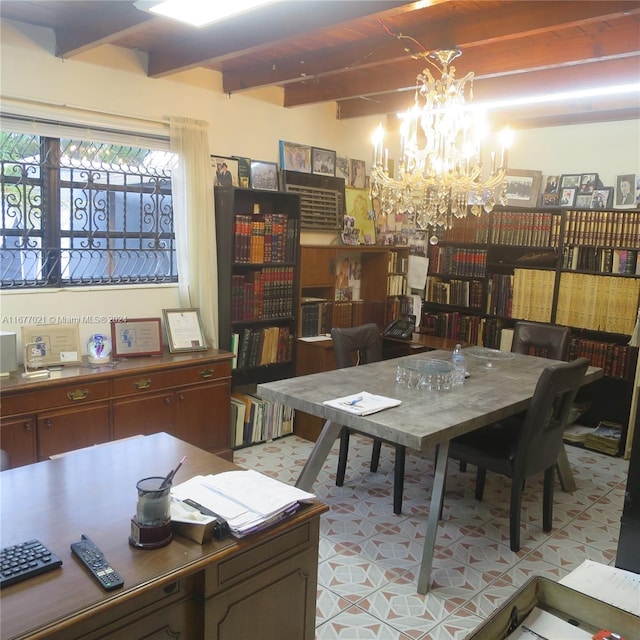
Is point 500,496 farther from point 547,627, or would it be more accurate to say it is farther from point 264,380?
point 547,627

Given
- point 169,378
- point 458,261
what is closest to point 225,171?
point 169,378

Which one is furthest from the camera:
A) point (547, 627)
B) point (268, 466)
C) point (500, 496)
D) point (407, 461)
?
point (407, 461)

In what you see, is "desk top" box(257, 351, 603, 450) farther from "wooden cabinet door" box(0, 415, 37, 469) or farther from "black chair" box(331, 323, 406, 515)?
"wooden cabinet door" box(0, 415, 37, 469)

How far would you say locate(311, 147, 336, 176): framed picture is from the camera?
186 inches

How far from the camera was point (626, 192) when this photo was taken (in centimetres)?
454

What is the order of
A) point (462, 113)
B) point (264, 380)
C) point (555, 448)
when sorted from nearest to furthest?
point (462, 113) < point (555, 448) < point (264, 380)

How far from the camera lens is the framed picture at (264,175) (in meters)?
4.27

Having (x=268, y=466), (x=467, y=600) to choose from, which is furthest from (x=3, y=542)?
(x=268, y=466)

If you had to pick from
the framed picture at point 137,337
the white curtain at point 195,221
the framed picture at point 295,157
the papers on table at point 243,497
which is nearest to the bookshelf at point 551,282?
the framed picture at point 295,157

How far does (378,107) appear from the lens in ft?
15.1

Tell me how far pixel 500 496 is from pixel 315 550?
7.37 ft

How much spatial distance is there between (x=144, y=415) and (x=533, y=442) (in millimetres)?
2173

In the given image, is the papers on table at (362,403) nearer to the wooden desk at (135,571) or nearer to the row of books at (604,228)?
the wooden desk at (135,571)

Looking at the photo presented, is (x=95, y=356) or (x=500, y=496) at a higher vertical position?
(x=95, y=356)
